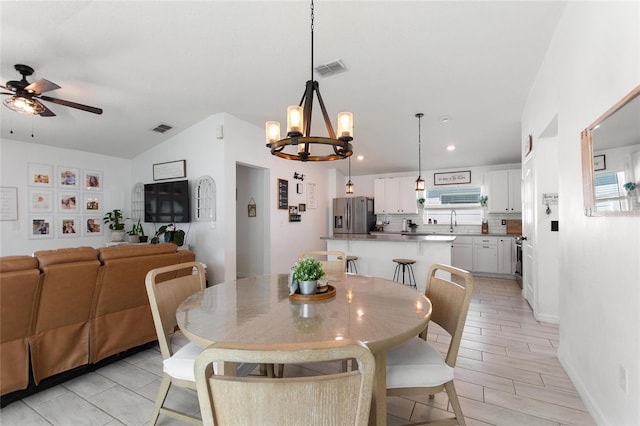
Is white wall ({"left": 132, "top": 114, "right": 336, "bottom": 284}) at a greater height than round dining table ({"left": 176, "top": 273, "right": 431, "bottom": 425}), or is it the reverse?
white wall ({"left": 132, "top": 114, "right": 336, "bottom": 284})

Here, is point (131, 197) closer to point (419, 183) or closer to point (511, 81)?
point (419, 183)

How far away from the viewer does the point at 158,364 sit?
245 centimetres

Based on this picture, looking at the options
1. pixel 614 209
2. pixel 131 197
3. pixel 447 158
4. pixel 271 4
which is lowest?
pixel 614 209

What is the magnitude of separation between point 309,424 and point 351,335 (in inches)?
19.8

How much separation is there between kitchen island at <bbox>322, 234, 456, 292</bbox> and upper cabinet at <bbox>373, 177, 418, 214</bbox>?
2.24m

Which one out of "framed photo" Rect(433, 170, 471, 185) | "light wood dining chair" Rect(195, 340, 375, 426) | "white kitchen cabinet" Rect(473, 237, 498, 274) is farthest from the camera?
"framed photo" Rect(433, 170, 471, 185)

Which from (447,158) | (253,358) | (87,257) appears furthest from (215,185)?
(447,158)

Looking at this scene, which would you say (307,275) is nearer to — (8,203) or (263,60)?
(263,60)

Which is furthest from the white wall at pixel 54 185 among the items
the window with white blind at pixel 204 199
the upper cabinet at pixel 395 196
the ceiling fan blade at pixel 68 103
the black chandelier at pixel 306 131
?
the upper cabinet at pixel 395 196

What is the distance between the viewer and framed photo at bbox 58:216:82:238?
4.66 metres

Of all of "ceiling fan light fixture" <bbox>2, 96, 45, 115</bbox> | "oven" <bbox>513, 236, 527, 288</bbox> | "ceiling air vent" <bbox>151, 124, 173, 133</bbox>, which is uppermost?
"ceiling air vent" <bbox>151, 124, 173, 133</bbox>

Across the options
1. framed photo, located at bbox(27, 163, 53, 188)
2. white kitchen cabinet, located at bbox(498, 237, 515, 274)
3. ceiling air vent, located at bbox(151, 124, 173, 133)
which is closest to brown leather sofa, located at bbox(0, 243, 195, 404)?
ceiling air vent, located at bbox(151, 124, 173, 133)

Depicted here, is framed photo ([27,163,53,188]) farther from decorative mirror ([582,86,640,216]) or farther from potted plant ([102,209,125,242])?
decorative mirror ([582,86,640,216])

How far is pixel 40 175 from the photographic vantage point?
14.7ft
